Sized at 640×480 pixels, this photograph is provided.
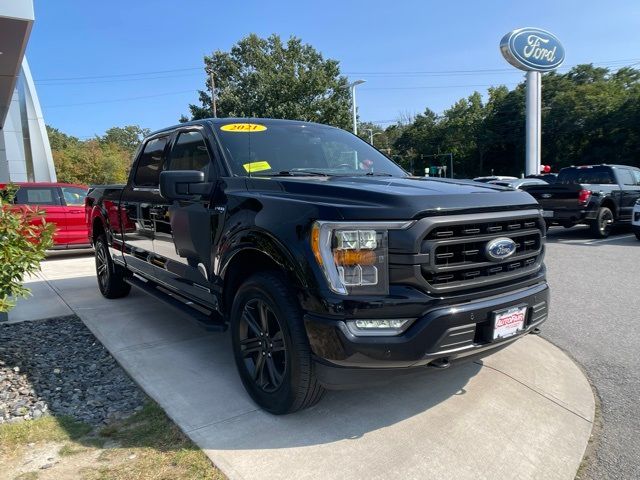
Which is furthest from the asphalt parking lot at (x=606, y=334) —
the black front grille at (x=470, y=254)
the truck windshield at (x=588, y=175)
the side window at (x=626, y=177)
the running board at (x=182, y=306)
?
the side window at (x=626, y=177)

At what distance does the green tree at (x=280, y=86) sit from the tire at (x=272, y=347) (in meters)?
29.3

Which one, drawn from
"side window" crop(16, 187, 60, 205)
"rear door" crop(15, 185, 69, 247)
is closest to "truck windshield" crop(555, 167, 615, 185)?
"rear door" crop(15, 185, 69, 247)

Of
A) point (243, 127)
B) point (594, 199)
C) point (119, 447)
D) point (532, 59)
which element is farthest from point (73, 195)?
point (532, 59)

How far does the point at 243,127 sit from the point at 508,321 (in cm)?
251

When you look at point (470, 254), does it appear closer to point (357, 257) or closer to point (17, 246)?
point (357, 257)

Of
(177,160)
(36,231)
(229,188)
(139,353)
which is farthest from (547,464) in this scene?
(36,231)

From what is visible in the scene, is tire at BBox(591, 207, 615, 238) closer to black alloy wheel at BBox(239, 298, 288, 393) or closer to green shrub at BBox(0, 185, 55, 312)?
black alloy wheel at BBox(239, 298, 288, 393)

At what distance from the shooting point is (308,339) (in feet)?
8.75

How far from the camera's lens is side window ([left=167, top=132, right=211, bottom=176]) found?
3918 millimetres

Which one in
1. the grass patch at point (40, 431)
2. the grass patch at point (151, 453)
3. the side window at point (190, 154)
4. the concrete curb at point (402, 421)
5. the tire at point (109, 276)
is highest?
the side window at point (190, 154)

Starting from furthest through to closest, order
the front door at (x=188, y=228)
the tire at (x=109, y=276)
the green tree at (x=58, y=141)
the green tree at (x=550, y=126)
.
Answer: the green tree at (x=58, y=141) → the green tree at (x=550, y=126) → the tire at (x=109, y=276) → the front door at (x=188, y=228)

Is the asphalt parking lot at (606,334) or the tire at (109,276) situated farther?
the tire at (109,276)

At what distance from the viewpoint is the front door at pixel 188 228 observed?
367cm

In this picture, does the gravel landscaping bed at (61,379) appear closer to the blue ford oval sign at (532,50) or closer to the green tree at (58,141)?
the blue ford oval sign at (532,50)
